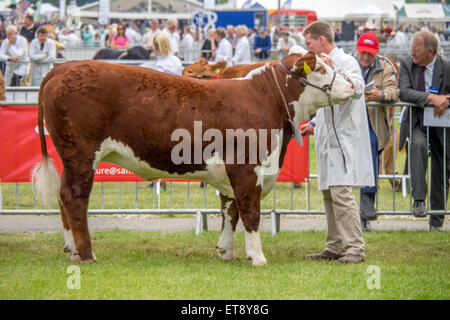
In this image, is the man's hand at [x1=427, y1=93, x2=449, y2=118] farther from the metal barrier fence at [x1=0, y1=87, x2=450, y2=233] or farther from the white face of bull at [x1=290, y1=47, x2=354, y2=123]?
the white face of bull at [x1=290, y1=47, x2=354, y2=123]

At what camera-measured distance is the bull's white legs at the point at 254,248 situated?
719 centimetres

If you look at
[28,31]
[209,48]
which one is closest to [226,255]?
[209,48]

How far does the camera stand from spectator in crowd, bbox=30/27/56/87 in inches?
687

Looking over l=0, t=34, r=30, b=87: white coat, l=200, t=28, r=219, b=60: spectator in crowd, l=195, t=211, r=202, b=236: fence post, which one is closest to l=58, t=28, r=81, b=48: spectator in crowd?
l=200, t=28, r=219, b=60: spectator in crowd

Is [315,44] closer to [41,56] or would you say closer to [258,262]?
[258,262]

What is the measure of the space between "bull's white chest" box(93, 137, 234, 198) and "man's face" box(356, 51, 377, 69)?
9.58 ft

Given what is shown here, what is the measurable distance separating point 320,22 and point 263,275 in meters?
2.59

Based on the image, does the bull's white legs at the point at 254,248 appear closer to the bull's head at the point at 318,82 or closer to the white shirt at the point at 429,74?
the bull's head at the point at 318,82

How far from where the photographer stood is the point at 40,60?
17.5 m

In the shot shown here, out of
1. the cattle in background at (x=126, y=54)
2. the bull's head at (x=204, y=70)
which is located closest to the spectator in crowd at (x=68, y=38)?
the cattle in background at (x=126, y=54)

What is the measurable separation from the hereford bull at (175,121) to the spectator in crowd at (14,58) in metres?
11.1
